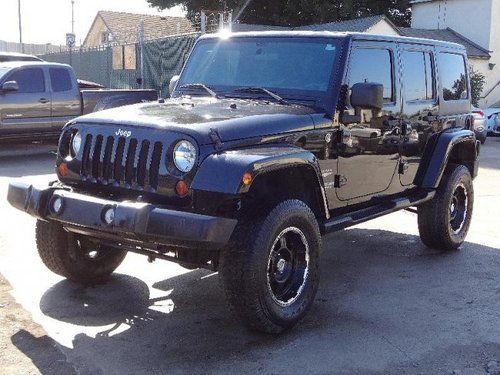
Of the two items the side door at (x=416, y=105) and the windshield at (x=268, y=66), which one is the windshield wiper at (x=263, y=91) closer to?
the windshield at (x=268, y=66)

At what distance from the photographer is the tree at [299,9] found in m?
33.2

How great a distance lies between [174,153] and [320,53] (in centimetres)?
174

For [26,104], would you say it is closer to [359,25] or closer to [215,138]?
[215,138]

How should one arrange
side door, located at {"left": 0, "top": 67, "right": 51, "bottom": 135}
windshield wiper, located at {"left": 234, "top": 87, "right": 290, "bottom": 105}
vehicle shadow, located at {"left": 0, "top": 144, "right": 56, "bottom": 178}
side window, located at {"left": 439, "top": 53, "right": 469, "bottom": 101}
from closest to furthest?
windshield wiper, located at {"left": 234, "top": 87, "right": 290, "bottom": 105}, side window, located at {"left": 439, "top": 53, "right": 469, "bottom": 101}, vehicle shadow, located at {"left": 0, "top": 144, "right": 56, "bottom": 178}, side door, located at {"left": 0, "top": 67, "right": 51, "bottom": 135}

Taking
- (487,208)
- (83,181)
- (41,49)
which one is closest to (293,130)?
(83,181)

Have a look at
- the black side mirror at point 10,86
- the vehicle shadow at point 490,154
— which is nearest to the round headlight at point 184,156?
the black side mirror at point 10,86

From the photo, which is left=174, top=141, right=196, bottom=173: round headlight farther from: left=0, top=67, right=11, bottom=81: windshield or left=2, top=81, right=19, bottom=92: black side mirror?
left=0, top=67, right=11, bottom=81: windshield

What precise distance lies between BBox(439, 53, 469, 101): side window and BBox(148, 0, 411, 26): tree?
26.9m

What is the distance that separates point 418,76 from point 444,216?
1.35 metres

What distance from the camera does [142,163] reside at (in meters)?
4.16

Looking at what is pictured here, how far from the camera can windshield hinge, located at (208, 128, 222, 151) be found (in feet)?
13.3

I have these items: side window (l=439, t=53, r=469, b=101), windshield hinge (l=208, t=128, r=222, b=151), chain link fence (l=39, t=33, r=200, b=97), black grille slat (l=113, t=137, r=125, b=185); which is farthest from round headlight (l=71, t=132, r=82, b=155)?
chain link fence (l=39, t=33, r=200, b=97)

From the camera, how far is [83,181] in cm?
449

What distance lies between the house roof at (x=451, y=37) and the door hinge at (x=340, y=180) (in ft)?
72.0
